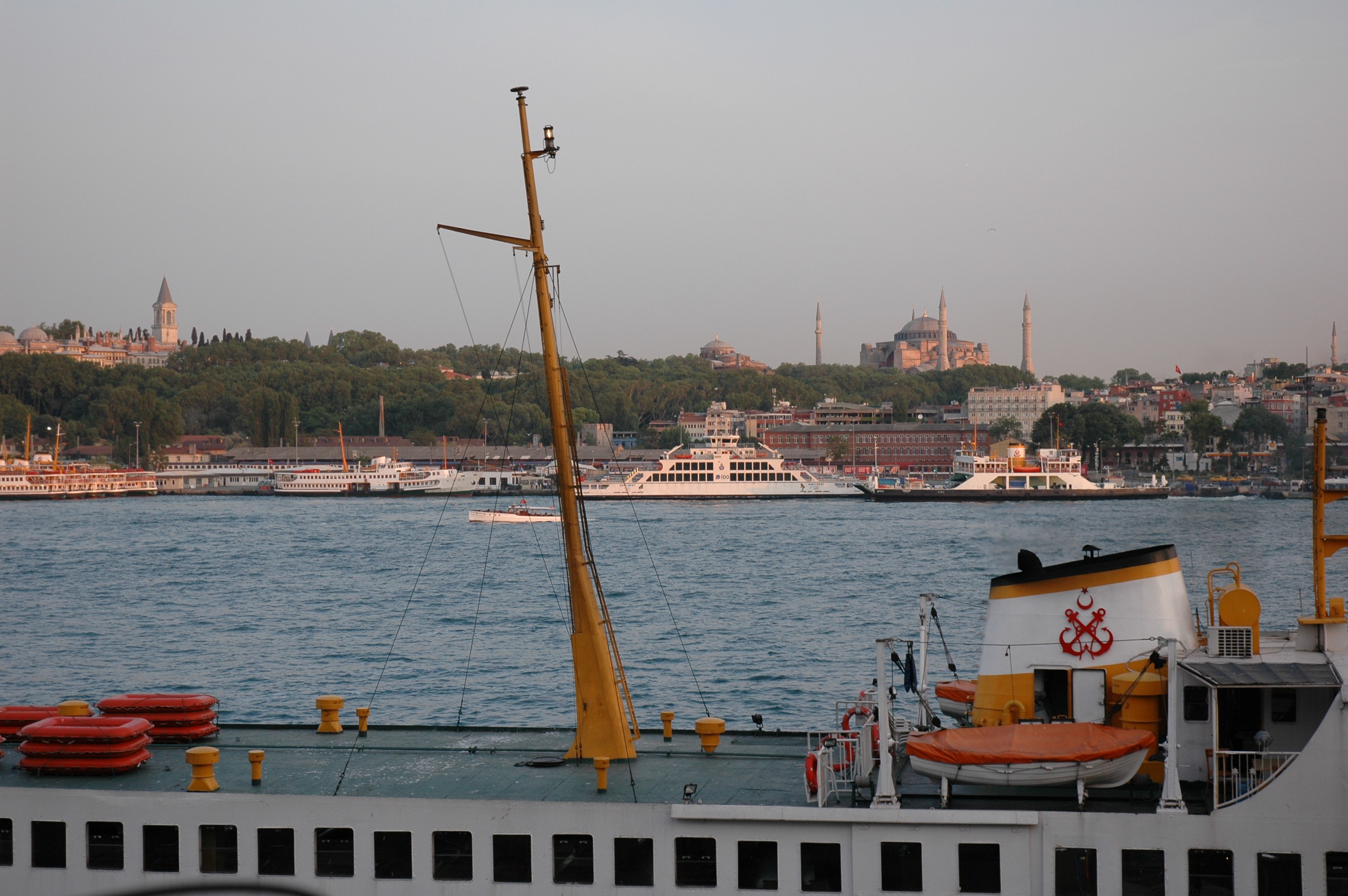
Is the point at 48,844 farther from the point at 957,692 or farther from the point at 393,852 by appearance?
the point at 957,692

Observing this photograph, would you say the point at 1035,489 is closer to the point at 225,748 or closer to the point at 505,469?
the point at 505,469

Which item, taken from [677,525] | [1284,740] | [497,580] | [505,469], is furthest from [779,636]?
[505,469]

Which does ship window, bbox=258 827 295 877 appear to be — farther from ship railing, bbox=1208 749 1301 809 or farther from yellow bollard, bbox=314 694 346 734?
ship railing, bbox=1208 749 1301 809

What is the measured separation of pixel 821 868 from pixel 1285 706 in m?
3.79

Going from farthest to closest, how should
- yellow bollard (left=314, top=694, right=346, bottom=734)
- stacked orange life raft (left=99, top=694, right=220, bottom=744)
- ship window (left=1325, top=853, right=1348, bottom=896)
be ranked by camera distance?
1. yellow bollard (left=314, top=694, right=346, bottom=734)
2. stacked orange life raft (left=99, top=694, right=220, bottom=744)
3. ship window (left=1325, top=853, right=1348, bottom=896)

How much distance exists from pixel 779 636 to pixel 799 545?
1542 inches

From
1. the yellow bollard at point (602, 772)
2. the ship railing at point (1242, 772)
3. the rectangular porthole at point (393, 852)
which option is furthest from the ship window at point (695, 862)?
the ship railing at point (1242, 772)

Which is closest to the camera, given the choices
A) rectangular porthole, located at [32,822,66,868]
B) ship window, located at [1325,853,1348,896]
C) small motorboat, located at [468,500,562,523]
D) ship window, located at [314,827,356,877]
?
ship window, located at [1325,853,1348,896]

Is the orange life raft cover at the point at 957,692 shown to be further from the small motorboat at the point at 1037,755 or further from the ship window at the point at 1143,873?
the ship window at the point at 1143,873

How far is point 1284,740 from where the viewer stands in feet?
33.0

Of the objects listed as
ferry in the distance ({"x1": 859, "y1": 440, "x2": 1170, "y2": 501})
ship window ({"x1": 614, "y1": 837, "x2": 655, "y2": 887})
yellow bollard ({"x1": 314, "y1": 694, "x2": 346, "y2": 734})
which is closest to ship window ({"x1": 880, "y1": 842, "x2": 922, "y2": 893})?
ship window ({"x1": 614, "y1": 837, "x2": 655, "y2": 887})

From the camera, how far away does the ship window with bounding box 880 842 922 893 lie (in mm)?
9477

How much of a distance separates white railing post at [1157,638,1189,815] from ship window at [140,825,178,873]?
745 cm

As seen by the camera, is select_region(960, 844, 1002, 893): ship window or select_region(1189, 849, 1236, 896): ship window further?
select_region(960, 844, 1002, 893): ship window
